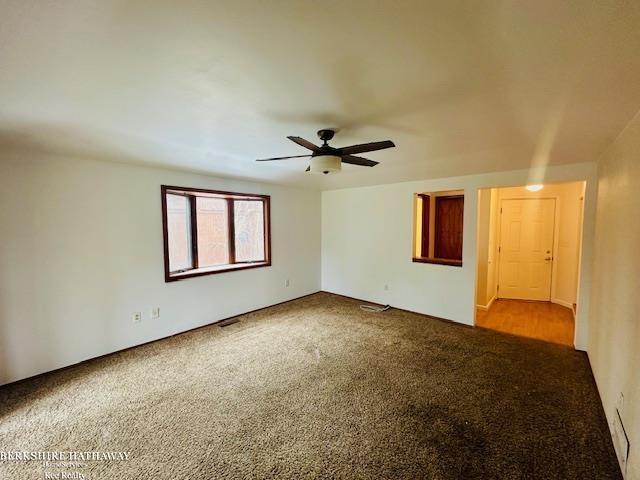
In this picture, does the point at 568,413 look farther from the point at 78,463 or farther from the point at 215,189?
the point at 215,189

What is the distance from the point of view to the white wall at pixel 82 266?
2.67 m

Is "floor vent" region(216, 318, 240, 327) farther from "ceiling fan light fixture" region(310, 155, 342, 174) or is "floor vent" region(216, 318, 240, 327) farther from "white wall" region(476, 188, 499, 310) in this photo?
"white wall" region(476, 188, 499, 310)

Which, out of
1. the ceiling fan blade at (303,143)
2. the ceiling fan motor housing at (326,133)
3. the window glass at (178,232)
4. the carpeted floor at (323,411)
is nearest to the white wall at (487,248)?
the carpeted floor at (323,411)

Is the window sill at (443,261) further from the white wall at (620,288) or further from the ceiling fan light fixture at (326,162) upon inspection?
the ceiling fan light fixture at (326,162)

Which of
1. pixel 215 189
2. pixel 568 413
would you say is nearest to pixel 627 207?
pixel 568 413

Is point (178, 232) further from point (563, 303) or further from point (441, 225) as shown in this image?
point (563, 303)

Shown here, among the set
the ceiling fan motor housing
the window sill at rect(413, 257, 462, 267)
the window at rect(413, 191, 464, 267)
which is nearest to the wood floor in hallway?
the window sill at rect(413, 257, 462, 267)

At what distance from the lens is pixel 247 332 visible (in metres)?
3.86

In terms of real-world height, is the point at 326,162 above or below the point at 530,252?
above

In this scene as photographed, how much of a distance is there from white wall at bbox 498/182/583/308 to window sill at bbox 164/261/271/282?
5.07m

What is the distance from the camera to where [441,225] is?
5645 millimetres

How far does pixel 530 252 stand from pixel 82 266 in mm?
7028

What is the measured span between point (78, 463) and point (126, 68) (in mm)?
2371

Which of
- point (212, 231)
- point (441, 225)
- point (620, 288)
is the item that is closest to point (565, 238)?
point (441, 225)
